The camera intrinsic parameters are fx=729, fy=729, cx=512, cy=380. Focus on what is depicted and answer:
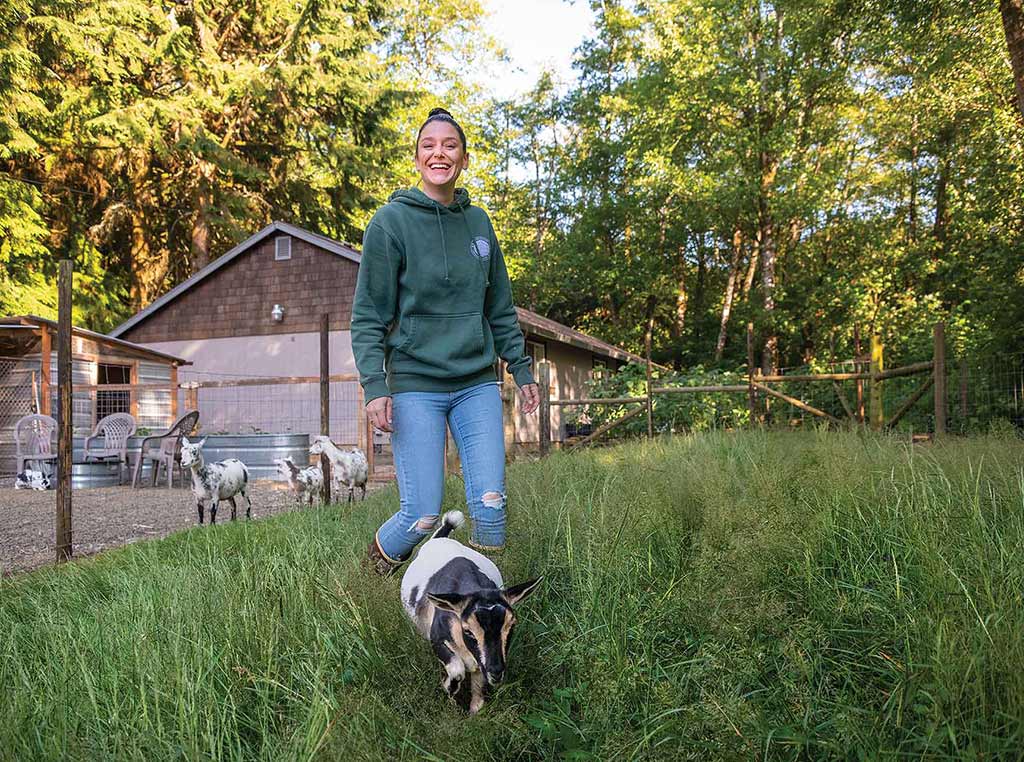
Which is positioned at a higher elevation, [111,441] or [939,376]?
[939,376]

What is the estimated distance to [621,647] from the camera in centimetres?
257

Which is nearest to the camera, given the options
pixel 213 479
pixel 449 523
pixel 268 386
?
pixel 449 523

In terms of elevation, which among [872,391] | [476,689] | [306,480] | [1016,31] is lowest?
[476,689]

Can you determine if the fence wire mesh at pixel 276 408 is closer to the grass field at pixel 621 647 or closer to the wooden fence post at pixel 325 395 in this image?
the wooden fence post at pixel 325 395

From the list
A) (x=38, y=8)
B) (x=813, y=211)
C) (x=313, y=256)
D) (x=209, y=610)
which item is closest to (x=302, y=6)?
(x=38, y=8)

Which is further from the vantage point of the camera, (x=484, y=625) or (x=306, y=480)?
(x=306, y=480)

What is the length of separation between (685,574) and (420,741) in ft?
4.75

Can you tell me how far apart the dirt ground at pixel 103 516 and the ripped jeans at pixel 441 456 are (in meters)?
3.30

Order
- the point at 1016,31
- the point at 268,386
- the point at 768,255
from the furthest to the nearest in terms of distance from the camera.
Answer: the point at 768,255 → the point at 268,386 → the point at 1016,31

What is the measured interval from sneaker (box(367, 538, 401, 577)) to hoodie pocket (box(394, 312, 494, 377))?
2.93 ft

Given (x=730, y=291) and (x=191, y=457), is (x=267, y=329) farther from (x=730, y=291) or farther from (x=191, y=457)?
(x=730, y=291)

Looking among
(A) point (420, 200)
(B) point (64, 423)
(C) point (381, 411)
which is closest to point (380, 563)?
(C) point (381, 411)

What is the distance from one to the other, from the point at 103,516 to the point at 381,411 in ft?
22.8

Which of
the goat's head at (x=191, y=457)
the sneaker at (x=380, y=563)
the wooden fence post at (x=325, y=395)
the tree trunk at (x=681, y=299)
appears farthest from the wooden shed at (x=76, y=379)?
the tree trunk at (x=681, y=299)
